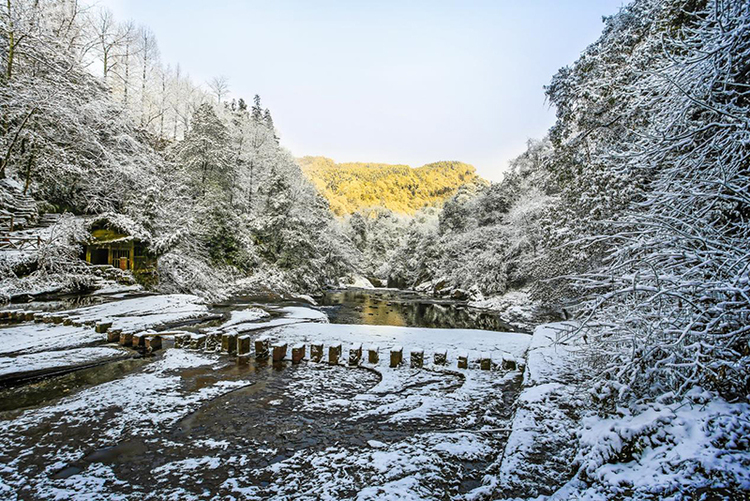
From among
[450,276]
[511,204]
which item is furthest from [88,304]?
[511,204]

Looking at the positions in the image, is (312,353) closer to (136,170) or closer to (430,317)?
(430,317)

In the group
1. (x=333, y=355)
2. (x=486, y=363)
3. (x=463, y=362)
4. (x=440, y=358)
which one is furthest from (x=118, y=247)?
(x=486, y=363)

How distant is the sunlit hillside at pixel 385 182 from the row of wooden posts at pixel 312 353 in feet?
253

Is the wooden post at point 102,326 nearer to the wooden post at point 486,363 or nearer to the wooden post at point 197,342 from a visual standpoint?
the wooden post at point 197,342

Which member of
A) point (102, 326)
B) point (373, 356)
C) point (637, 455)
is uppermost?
point (637, 455)

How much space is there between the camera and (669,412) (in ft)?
7.52

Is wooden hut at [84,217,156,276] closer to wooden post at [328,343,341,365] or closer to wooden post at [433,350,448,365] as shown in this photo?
wooden post at [328,343,341,365]

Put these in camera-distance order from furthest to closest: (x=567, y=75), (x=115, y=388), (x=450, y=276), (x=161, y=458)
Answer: (x=450, y=276)
(x=567, y=75)
(x=115, y=388)
(x=161, y=458)

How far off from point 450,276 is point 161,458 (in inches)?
982

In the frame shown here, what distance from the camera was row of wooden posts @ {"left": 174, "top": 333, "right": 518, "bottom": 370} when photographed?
5.82 m

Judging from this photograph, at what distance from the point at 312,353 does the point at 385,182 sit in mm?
107211

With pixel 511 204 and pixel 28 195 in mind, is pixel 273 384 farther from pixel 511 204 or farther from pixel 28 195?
pixel 511 204

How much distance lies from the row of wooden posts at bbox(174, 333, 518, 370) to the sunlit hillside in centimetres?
7700

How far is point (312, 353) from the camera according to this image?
614 cm
